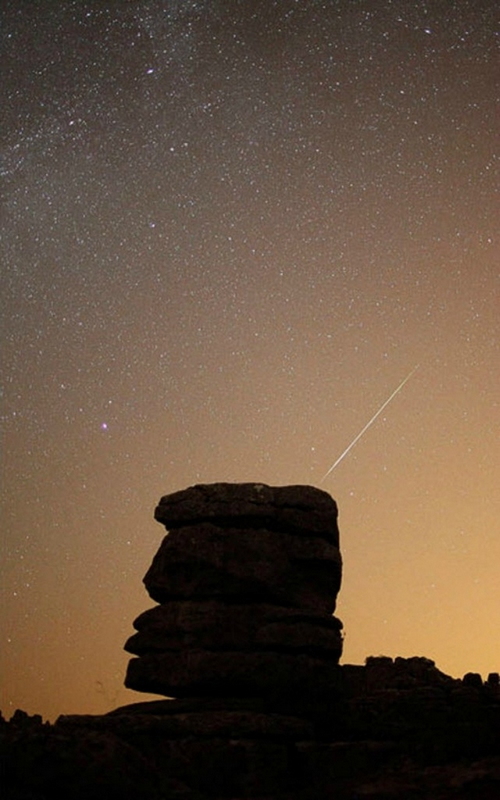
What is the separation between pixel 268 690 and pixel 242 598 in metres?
1.79

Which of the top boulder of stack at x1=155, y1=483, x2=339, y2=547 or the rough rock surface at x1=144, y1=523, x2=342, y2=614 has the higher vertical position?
the top boulder of stack at x1=155, y1=483, x2=339, y2=547

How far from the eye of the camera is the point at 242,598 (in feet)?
55.6

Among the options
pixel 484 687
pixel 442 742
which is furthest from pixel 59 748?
pixel 484 687

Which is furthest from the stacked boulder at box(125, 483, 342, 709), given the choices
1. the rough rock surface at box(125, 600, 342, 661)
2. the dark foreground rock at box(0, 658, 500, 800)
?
the dark foreground rock at box(0, 658, 500, 800)

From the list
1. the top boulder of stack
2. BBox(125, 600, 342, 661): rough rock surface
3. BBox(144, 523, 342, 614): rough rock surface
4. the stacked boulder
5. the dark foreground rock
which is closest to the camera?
the dark foreground rock

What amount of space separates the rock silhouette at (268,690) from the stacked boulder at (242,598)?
25 mm

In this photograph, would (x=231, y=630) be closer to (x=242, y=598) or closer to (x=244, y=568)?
(x=242, y=598)

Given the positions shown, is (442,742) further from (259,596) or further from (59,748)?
(59,748)

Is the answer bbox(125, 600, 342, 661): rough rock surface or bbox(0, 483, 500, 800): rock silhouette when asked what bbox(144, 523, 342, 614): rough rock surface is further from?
bbox(125, 600, 342, 661): rough rock surface

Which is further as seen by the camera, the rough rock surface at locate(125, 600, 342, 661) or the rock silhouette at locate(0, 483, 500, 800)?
the rough rock surface at locate(125, 600, 342, 661)

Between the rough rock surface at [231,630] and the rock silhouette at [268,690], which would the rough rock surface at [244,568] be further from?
the rough rock surface at [231,630]

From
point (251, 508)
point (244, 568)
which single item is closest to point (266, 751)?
point (244, 568)

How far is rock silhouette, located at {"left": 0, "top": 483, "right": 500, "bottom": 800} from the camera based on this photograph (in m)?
14.5

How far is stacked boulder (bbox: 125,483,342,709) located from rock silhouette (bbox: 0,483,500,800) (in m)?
0.02
